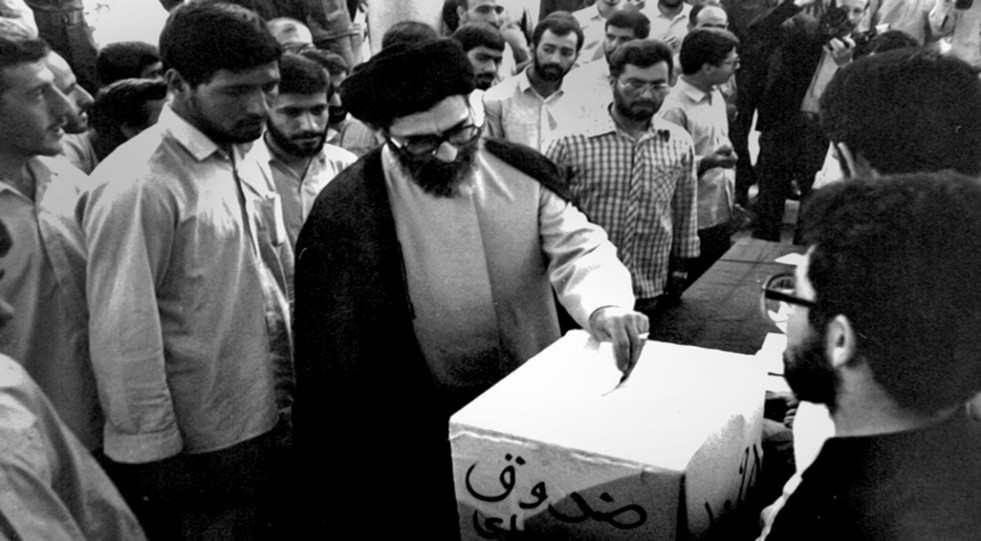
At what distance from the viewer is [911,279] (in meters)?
0.83

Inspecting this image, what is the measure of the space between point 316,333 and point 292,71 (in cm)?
101

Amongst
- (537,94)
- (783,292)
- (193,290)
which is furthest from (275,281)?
(537,94)

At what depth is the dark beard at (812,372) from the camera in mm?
962

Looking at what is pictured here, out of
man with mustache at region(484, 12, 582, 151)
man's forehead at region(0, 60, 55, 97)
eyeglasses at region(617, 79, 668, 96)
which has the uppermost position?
man's forehead at region(0, 60, 55, 97)

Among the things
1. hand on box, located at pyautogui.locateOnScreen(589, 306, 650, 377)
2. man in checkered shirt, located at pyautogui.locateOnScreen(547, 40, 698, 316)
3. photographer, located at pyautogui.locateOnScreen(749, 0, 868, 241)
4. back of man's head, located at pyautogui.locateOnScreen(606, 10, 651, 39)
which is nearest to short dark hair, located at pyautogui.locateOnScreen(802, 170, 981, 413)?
hand on box, located at pyautogui.locateOnScreen(589, 306, 650, 377)

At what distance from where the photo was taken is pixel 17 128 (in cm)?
173

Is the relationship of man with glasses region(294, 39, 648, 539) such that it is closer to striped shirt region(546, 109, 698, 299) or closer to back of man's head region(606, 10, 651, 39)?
striped shirt region(546, 109, 698, 299)

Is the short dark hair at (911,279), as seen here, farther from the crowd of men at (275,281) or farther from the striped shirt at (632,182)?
the striped shirt at (632,182)

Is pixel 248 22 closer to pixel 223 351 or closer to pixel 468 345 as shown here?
pixel 223 351

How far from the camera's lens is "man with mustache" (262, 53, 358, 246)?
251cm

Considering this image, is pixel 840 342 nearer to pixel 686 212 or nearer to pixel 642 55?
pixel 642 55

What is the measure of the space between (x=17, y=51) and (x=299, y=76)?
2.92 feet

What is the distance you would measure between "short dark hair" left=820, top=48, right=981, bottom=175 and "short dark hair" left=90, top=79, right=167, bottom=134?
2220 millimetres

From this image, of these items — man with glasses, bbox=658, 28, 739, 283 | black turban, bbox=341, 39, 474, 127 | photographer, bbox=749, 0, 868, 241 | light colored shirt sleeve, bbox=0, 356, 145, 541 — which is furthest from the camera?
photographer, bbox=749, 0, 868, 241
